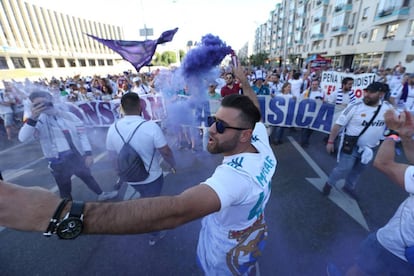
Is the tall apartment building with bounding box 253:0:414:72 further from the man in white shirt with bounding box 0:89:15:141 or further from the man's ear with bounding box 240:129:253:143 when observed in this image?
the man in white shirt with bounding box 0:89:15:141

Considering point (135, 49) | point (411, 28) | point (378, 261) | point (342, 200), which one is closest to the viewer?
point (378, 261)

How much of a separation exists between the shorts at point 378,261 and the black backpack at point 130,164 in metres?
2.44

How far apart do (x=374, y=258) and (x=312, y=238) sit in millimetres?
1091

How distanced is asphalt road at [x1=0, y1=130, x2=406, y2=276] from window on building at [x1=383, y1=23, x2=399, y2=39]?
99.3 ft

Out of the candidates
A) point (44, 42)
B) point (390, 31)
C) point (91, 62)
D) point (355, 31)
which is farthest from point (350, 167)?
point (91, 62)

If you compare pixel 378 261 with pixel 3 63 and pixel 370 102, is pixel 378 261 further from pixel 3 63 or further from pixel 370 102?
pixel 3 63

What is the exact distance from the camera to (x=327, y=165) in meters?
4.71

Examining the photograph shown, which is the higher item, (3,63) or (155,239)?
(3,63)

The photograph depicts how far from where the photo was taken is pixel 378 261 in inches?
66.2

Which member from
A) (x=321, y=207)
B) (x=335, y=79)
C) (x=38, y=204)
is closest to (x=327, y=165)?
(x=321, y=207)

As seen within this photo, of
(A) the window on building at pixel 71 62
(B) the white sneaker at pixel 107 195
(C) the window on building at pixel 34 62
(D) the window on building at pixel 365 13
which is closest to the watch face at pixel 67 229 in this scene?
(B) the white sneaker at pixel 107 195

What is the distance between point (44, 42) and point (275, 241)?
59.2m

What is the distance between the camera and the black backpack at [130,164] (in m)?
2.33

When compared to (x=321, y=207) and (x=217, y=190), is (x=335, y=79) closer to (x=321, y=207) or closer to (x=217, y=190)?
(x=321, y=207)
